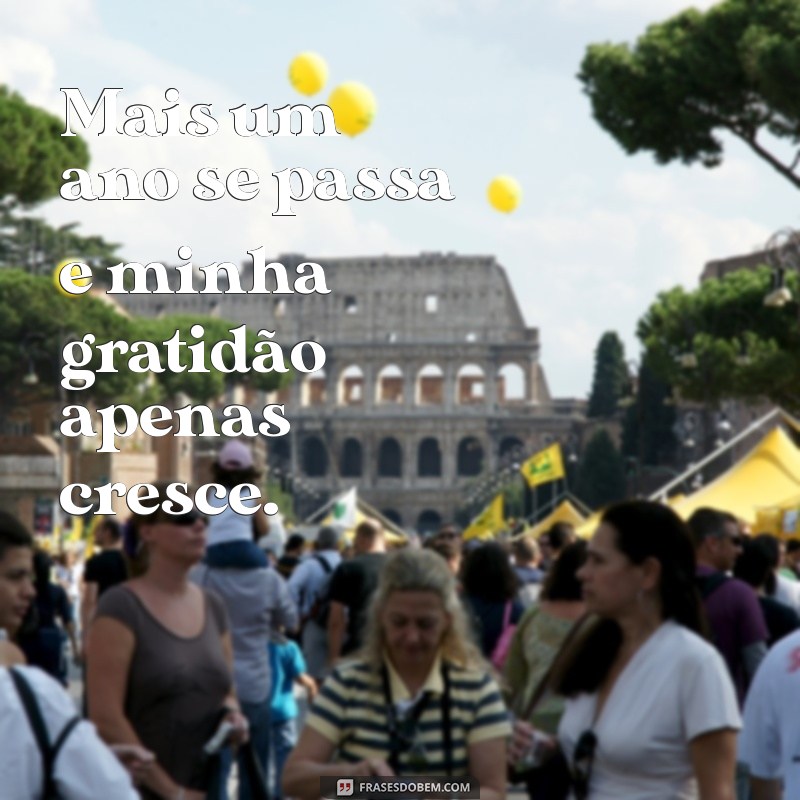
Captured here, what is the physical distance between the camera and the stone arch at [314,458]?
403 ft

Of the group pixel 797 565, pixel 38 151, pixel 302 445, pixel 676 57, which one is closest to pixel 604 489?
pixel 302 445

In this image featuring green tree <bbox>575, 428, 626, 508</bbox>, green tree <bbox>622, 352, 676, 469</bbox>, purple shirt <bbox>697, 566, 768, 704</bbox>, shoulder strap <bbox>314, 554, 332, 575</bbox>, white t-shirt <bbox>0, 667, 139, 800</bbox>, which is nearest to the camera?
white t-shirt <bbox>0, 667, 139, 800</bbox>

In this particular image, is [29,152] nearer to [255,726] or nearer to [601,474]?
[255,726]

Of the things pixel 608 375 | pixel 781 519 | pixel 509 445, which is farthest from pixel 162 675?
pixel 509 445

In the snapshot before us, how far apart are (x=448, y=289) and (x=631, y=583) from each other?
12435 cm

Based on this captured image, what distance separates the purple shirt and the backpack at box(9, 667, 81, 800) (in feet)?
13.6

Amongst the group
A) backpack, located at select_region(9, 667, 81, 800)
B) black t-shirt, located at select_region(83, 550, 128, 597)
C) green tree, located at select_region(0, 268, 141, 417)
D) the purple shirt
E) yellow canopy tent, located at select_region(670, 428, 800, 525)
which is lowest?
backpack, located at select_region(9, 667, 81, 800)

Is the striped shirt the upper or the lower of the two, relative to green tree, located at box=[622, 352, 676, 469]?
lower

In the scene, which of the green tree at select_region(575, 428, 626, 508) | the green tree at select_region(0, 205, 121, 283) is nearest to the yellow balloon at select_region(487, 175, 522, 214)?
the green tree at select_region(0, 205, 121, 283)

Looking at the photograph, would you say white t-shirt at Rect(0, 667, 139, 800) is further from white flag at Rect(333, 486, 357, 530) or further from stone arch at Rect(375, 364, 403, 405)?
stone arch at Rect(375, 364, 403, 405)

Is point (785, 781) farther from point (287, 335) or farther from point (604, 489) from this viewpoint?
point (287, 335)

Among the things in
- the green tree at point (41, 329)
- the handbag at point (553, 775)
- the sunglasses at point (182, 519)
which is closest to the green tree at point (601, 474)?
the green tree at point (41, 329)
